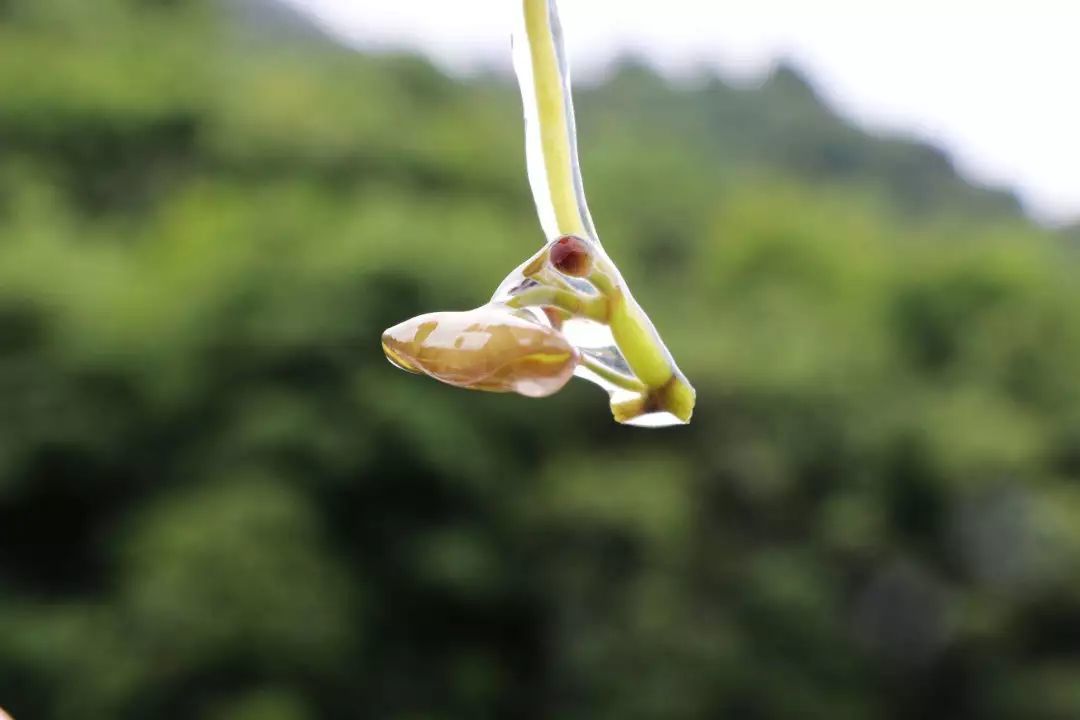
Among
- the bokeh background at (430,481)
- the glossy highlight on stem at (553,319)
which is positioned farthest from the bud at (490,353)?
the bokeh background at (430,481)

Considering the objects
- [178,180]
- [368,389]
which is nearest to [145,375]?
[368,389]

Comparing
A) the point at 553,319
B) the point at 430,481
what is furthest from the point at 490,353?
the point at 430,481

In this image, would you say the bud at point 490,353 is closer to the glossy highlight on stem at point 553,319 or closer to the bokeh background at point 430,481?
the glossy highlight on stem at point 553,319

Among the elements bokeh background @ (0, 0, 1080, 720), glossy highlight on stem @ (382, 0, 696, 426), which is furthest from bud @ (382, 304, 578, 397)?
bokeh background @ (0, 0, 1080, 720)

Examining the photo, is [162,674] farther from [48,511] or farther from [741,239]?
[741,239]

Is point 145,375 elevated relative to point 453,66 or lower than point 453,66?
lower

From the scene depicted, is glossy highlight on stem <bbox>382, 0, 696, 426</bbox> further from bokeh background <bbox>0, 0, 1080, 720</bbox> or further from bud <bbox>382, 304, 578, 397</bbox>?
bokeh background <bbox>0, 0, 1080, 720</bbox>

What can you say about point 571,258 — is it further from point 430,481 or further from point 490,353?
point 430,481
